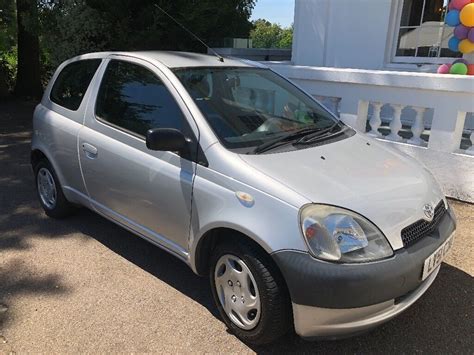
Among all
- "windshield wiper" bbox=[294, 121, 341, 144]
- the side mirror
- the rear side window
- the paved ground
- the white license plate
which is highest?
the rear side window

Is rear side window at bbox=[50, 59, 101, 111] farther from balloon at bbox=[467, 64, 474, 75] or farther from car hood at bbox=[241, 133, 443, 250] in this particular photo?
balloon at bbox=[467, 64, 474, 75]

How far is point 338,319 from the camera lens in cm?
233

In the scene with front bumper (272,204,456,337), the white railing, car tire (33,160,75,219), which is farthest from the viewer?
the white railing

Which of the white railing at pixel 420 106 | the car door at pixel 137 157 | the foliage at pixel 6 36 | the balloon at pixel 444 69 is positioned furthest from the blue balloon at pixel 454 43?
Answer: the foliage at pixel 6 36

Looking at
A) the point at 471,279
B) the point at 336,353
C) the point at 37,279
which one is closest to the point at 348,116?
the point at 471,279

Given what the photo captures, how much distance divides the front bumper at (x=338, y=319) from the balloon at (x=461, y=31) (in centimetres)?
533

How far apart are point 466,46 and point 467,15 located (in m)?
0.49

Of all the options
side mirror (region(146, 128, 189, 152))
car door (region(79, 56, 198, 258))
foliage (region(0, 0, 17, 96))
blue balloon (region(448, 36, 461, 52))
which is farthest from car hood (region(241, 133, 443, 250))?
foliage (region(0, 0, 17, 96))

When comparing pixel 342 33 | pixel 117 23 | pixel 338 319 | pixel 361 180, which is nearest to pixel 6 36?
pixel 117 23

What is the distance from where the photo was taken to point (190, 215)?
2.86 metres

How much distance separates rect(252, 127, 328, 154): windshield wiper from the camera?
2852 mm

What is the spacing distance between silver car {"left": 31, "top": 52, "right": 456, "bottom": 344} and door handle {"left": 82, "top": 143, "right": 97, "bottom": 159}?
2 centimetres

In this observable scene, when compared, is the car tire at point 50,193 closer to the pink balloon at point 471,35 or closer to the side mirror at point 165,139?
the side mirror at point 165,139

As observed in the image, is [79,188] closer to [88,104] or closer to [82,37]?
[88,104]
